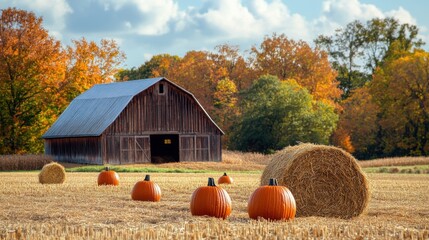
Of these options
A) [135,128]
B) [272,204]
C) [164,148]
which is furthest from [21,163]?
[272,204]

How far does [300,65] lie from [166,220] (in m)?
65.5

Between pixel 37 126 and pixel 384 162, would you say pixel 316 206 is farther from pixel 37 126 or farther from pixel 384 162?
pixel 37 126

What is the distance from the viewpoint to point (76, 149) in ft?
183

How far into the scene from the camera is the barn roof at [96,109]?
5384cm

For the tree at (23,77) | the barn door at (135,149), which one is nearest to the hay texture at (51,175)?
the barn door at (135,149)

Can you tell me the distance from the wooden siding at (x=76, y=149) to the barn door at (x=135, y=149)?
1.66 metres

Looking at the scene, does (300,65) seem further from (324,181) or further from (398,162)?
(324,181)

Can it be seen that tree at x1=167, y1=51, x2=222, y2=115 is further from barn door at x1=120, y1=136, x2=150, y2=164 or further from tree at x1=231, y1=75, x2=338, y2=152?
barn door at x1=120, y1=136, x2=150, y2=164

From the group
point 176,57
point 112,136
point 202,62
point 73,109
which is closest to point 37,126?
point 73,109

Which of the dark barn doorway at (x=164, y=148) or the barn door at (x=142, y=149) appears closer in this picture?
the barn door at (x=142, y=149)

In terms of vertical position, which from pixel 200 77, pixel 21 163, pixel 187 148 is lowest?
pixel 21 163

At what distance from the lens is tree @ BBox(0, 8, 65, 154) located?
59.8 meters

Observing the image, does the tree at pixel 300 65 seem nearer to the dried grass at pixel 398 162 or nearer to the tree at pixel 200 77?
the tree at pixel 200 77

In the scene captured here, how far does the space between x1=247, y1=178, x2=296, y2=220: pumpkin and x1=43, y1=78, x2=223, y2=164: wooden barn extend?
123ft
